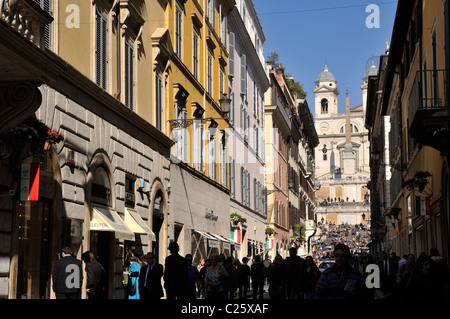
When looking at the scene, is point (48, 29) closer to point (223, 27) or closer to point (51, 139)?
point (51, 139)

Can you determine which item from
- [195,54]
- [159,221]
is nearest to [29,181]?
[159,221]

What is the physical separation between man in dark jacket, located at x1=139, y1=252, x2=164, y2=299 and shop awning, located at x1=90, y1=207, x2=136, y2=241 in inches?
86.9

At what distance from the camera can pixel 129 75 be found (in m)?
21.4

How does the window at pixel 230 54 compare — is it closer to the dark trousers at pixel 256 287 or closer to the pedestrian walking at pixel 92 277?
the dark trousers at pixel 256 287

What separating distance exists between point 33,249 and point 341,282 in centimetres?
734

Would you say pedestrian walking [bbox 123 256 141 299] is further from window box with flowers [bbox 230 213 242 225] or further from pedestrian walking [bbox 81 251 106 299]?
window box with flowers [bbox 230 213 242 225]

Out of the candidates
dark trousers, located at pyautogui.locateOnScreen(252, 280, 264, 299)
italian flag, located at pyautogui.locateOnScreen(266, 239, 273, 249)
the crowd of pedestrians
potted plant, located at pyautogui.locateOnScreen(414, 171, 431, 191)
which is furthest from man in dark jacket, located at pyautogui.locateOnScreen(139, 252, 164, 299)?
italian flag, located at pyautogui.locateOnScreen(266, 239, 273, 249)

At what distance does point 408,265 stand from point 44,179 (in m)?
9.86

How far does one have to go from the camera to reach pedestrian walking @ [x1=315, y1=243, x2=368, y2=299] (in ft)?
29.7

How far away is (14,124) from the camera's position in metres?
13.1

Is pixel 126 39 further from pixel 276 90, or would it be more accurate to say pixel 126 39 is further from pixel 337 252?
pixel 276 90

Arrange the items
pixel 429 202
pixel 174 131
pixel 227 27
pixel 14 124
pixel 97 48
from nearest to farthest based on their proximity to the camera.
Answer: pixel 14 124
pixel 97 48
pixel 429 202
pixel 174 131
pixel 227 27
